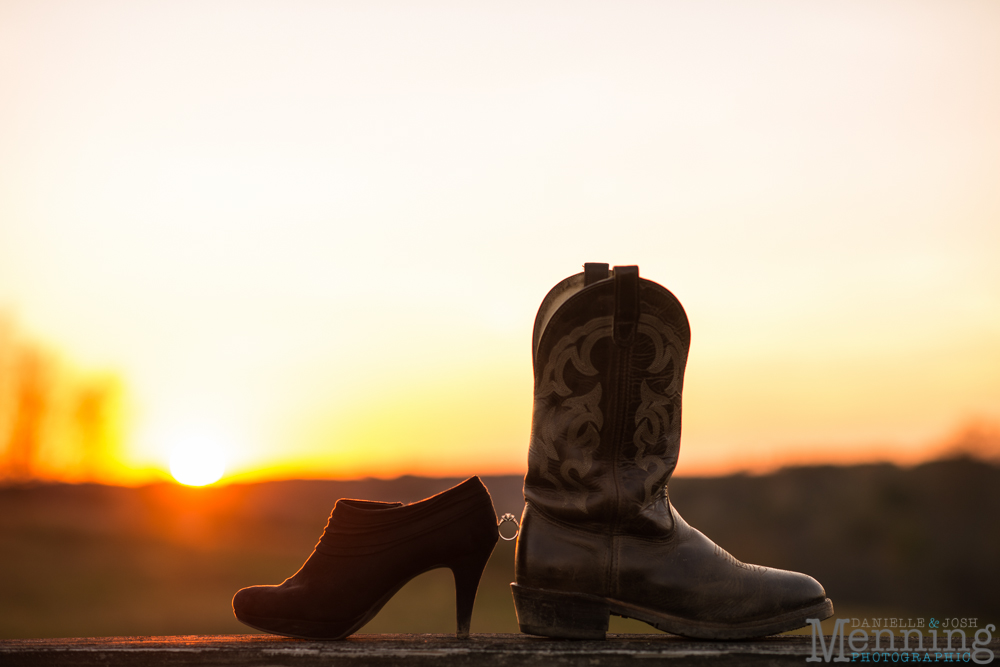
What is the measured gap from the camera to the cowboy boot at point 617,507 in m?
1.88

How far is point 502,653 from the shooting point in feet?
5.66

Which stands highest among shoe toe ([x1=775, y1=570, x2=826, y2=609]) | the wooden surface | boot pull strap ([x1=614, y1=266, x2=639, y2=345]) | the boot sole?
boot pull strap ([x1=614, y1=266, x2=639, y2=345])

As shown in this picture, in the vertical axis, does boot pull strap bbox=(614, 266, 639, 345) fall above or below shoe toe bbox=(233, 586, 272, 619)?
above

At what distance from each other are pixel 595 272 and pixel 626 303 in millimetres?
148

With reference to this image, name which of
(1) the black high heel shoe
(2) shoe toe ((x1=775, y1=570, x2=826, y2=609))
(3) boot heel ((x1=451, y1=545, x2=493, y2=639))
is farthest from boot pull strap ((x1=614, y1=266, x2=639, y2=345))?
(2) shoe toe ((x1=775, y1=570, x2=826, y2=609))

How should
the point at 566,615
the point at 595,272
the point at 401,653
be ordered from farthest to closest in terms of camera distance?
the point at 595,272 < the point at 566,615 < the point at 401,653

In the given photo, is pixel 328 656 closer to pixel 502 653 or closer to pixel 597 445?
pixel 502 653

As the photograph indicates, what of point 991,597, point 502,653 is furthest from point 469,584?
point 991,597

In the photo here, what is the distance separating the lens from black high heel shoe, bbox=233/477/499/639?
1.79 m

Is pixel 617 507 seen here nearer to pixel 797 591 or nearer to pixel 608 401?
pixel 608 401

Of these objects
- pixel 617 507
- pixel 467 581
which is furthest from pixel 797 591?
pixel 467 581

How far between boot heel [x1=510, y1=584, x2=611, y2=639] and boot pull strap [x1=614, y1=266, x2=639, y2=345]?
71cm

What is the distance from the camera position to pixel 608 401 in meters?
1.93

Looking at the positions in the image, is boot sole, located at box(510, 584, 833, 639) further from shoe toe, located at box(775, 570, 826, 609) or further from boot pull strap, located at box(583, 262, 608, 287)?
boot pull strap, located at box(583, 262, 608, 287)
